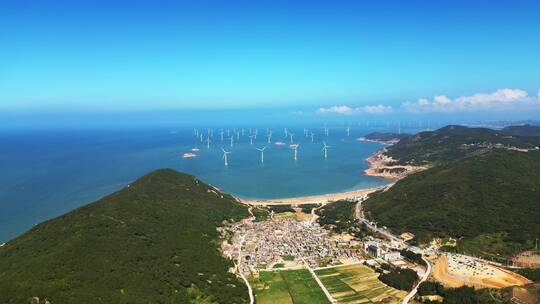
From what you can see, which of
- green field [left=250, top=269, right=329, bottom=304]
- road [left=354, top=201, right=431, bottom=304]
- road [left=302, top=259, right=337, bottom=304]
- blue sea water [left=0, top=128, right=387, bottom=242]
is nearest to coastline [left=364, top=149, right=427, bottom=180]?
blue sea water [left=0, top=128, right=387, bottom=242]

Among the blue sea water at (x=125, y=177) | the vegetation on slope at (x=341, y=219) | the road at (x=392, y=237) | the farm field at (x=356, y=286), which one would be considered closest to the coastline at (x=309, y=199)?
the blue sea water at (x=125, y=177)

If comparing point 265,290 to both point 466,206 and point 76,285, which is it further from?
point 466,206

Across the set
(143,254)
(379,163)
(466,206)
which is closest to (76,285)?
(143,254)

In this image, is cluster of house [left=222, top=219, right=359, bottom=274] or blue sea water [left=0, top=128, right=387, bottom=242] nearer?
cluster of house [left=222, top=219, right=359, bottom=274]

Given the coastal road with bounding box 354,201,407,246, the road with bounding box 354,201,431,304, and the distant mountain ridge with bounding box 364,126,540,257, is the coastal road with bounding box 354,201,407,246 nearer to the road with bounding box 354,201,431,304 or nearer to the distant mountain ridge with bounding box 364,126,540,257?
the road with bounding box 354,201,431,304

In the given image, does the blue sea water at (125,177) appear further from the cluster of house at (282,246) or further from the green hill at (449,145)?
the cluster of house at (282,246)
